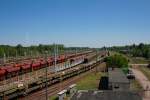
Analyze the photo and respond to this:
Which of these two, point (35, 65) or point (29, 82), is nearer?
point (29, 82)

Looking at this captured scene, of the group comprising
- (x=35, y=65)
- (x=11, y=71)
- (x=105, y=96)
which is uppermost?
(x=35, y=65)

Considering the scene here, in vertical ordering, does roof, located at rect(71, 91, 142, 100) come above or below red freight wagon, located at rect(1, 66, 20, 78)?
below

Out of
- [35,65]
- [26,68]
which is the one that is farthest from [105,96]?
[35,65]

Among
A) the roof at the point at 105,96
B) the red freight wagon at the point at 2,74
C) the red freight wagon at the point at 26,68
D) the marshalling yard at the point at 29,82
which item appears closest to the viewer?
the roof at the point at 105,96

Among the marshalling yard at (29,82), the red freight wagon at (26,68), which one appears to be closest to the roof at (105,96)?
the marshalling yard at (29,82)

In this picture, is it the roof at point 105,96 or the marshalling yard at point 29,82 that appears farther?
the marshalling yard at point 29,82

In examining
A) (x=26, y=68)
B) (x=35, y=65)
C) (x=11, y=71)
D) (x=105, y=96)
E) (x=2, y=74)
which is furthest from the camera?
(x=35, y=65)

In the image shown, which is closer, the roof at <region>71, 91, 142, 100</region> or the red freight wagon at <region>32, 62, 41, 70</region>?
the roof at <region>71, 91, 142, 100</region>

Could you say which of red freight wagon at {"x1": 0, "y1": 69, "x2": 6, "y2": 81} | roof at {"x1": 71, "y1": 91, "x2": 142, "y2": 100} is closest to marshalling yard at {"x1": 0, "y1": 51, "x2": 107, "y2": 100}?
red freight wagon at {"x1": 0, "y1": 69, "x2": 6, "y2": 81}

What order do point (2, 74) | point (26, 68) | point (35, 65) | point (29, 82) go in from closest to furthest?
point (29, 82), point (2, 74), point (26, 68), point (35, 65)

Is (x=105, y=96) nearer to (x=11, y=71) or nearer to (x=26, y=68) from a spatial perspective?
(x=11, y=71)

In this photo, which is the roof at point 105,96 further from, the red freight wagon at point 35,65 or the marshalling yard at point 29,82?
the red freight wagon at point 35,65

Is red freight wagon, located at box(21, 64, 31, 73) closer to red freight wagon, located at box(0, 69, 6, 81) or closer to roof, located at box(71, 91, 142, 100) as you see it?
red freight wagon, located at box(0, 69, 6, 81)

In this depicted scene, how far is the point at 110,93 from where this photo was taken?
2720 centimetres
